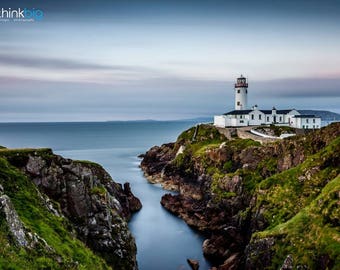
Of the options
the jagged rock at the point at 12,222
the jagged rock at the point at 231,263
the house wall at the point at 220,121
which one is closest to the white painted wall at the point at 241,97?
the house wall at the point at 220,121

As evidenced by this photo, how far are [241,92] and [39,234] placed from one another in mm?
127706

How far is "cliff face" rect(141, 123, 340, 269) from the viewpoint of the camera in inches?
1661

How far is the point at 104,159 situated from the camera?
17750cm

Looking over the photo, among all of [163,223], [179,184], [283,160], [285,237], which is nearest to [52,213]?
[285,237]

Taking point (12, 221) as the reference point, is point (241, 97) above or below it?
above

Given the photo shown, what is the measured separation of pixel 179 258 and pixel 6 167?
1315 inches

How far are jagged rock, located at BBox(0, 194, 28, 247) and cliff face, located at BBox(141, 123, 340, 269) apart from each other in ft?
91.1

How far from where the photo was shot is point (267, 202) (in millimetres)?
56781

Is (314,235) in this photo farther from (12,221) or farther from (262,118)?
(262,118)

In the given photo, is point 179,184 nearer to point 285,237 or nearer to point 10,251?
point 285,237

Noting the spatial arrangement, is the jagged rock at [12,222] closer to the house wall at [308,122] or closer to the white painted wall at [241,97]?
the house wall at [308,122]

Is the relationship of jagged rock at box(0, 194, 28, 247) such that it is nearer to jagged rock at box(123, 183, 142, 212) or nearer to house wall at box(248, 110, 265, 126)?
jagged rock at box(123, 183, 142, 212)

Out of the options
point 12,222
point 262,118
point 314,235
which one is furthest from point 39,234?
point 262,118

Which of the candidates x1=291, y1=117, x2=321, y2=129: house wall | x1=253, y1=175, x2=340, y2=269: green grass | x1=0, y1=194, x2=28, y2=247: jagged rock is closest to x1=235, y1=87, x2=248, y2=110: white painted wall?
x1=291, y1=117, x2=321, y2=129: house wall
